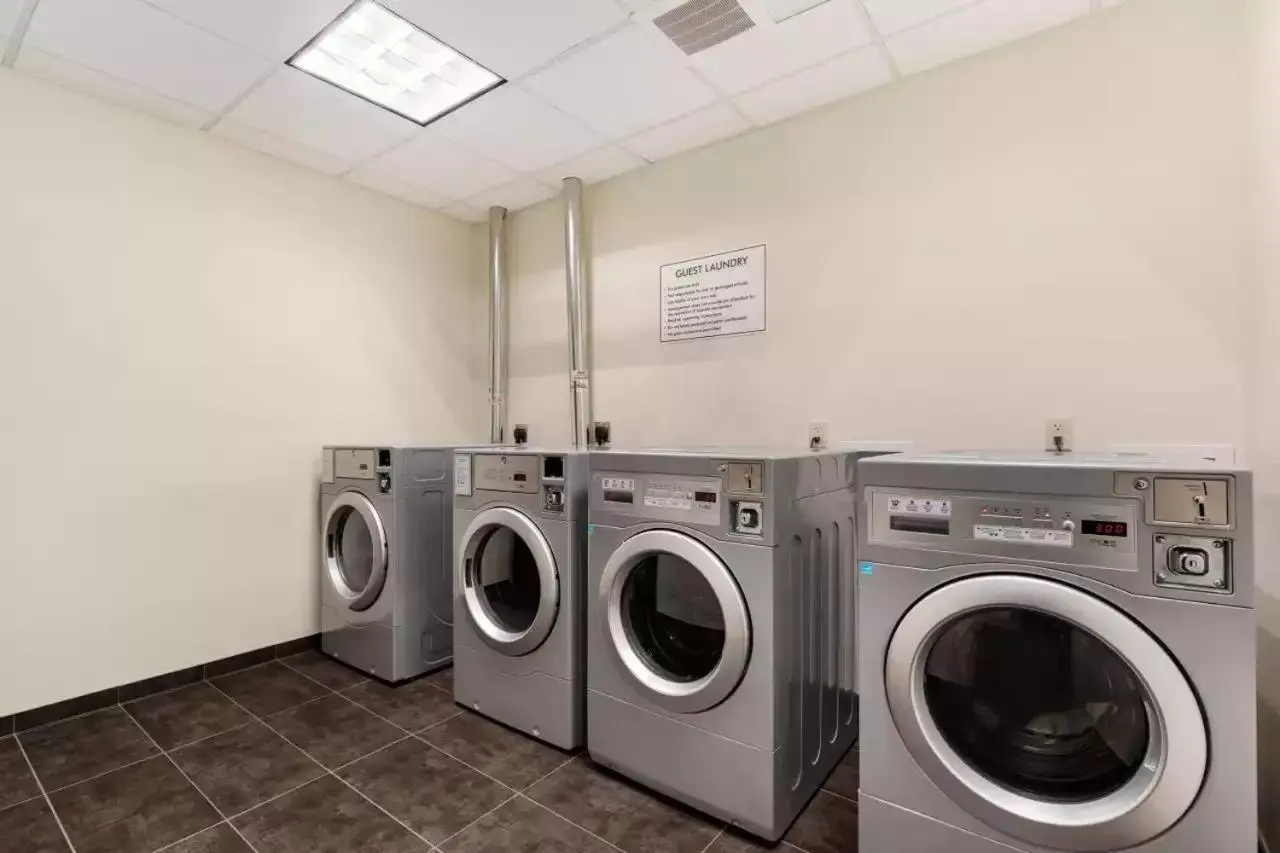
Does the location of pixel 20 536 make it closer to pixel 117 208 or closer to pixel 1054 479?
pixel 117 208

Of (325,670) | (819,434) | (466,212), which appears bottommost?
(325,670)

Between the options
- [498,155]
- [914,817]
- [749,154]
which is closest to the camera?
[914,817]

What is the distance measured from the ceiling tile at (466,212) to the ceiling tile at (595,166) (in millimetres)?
625

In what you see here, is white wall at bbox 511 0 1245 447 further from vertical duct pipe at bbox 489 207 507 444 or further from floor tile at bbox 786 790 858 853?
floor tile at bbox 786 790 858 853

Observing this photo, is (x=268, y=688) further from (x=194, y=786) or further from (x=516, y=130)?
(x=516, y=130)

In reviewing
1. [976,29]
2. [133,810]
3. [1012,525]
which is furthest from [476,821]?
[976,29]

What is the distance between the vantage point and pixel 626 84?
2.29 meters

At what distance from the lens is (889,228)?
90.5 inches

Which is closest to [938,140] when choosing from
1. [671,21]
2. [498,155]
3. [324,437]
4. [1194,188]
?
[1194,188]

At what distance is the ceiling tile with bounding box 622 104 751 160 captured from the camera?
2525 millimetres

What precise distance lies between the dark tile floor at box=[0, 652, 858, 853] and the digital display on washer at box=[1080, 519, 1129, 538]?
1029mm

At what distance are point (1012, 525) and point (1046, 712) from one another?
1.27 feet

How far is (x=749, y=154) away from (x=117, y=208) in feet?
8.57

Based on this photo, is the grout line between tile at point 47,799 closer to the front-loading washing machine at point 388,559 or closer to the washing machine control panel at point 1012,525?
the front-loading washing machine at point 388,559
